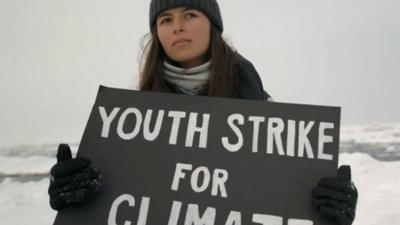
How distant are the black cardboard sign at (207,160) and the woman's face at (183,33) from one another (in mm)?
114

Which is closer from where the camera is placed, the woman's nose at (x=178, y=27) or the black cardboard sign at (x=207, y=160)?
the black cardboard sign at (x=207, y=160)

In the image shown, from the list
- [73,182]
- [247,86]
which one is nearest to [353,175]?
[247,86]

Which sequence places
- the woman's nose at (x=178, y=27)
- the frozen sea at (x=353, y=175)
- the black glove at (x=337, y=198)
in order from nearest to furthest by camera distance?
the black glove at (x=337, y=198) → the woman's nose at (x=178, y=27) → the frozen sea at (x=353, y=175)

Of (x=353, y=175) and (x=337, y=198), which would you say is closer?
(x=337, y=198)

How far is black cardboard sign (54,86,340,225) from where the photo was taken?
559 millimetres

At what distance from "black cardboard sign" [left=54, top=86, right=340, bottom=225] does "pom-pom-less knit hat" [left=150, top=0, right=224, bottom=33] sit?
7.0 inches

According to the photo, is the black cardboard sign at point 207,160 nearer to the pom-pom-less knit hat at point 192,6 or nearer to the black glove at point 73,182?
the black glove at point 73,182

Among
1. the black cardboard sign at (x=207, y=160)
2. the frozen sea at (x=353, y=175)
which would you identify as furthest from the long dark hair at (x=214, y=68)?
the frozen sea at (x=353, y=175)

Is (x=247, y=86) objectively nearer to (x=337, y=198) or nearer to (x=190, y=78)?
(x=190, y=78)

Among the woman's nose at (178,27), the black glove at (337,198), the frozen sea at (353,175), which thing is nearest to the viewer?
the black glove at (337,198)

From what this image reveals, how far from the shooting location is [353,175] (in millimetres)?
1717

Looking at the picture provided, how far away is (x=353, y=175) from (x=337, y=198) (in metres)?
1.29

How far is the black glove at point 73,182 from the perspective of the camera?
559 mm

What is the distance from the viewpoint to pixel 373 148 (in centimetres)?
186
